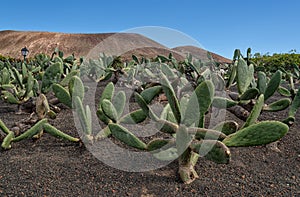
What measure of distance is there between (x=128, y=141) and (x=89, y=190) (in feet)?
0.80

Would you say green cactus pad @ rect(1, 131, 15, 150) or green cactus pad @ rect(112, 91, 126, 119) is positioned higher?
green cactus pad @ rect(112, 91, 126, 119)

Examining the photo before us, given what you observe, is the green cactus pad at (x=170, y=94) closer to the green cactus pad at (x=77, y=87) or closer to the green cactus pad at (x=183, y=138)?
the green cactus pad at (x=183, y=138)

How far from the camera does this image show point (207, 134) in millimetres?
1085

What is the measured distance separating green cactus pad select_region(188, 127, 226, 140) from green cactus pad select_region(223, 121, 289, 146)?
0.07m

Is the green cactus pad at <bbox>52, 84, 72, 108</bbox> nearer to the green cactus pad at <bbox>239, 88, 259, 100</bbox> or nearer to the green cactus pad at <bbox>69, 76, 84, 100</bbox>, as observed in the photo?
the green cactus pad at <bbox>69, 76, 84, 100</bbox>

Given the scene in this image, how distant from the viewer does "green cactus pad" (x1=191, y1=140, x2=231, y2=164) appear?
99 centimetres

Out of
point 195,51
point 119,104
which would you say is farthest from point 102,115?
point 195,51

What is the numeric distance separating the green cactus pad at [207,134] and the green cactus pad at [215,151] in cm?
3

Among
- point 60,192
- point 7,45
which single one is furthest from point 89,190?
point 7,45

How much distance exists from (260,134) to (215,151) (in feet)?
0.65

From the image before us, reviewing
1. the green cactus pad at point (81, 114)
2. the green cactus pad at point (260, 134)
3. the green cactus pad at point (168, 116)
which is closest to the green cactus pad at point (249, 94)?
the green cactus pad at point (168, 116)

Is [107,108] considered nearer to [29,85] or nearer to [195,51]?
[29,85]

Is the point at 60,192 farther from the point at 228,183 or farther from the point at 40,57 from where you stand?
the point at 40,57

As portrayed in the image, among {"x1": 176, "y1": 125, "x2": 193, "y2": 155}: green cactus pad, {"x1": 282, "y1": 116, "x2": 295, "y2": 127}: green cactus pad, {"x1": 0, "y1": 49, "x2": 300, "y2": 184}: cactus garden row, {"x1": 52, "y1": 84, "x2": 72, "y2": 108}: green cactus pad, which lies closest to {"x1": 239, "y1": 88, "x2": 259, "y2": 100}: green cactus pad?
{"x1": 0, "y1": 49, "x2": 300, "y2": 184}: cactus garden row
